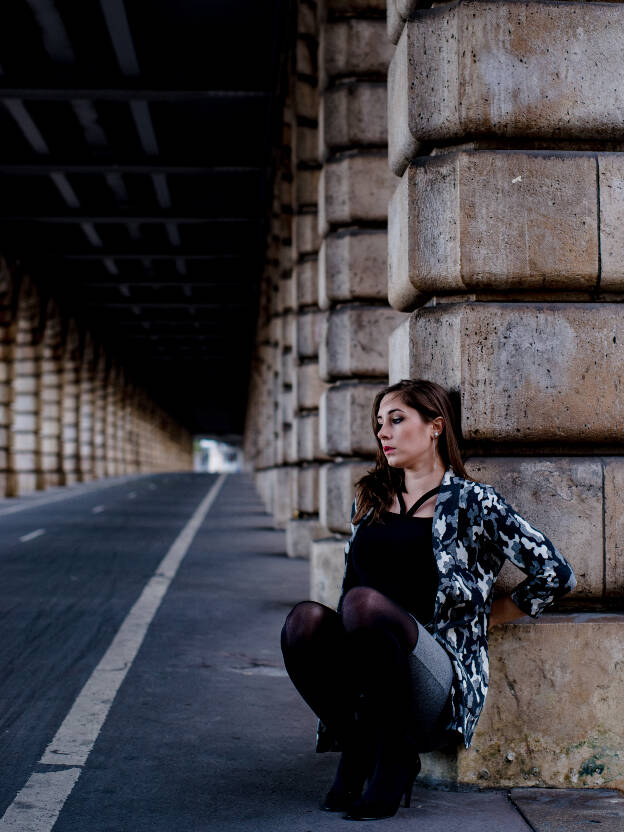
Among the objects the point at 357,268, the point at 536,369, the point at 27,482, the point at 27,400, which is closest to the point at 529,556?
the point at 536,369

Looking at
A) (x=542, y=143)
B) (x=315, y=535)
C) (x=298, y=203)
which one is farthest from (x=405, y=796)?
(x=298, y=203)

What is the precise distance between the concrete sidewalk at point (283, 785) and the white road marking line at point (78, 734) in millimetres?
548

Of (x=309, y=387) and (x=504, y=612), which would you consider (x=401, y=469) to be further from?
(x=309, y=387)

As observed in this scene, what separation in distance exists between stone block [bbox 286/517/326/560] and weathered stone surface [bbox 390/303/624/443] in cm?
865

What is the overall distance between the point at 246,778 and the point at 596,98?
10.5 ft

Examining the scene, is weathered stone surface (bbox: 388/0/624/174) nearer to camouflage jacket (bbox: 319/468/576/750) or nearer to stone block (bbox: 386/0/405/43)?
stone block (bbox: 386/0/405/43)

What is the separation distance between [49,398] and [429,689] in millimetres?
40737

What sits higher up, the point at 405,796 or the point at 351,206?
the point at 351,206

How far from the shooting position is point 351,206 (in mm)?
8844

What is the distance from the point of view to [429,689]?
3.50 meters

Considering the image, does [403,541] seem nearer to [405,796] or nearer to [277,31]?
[405,796]

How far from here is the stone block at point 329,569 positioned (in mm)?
8016

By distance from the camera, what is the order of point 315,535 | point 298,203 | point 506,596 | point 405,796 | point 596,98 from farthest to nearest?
point 298,203 < point 315,535 < point 596,98 < point 506,596 < point 405,796

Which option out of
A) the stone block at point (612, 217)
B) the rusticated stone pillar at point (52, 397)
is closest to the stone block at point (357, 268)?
the stone block at point (612, 217)
